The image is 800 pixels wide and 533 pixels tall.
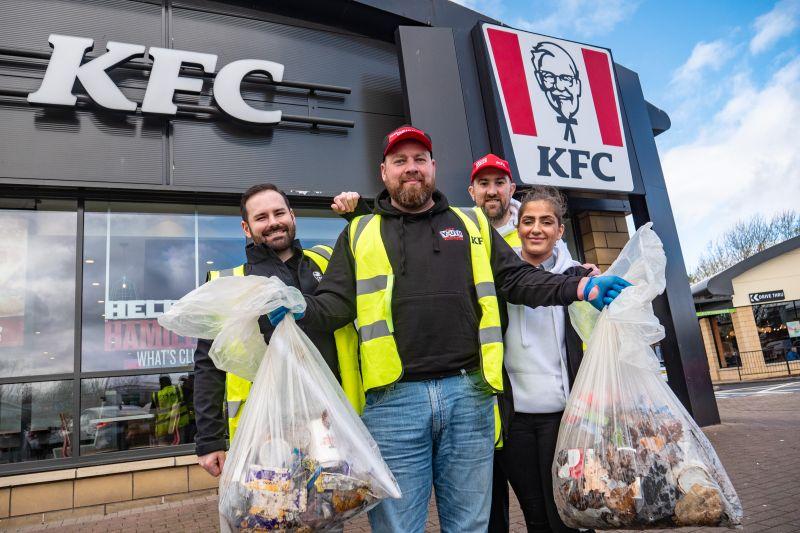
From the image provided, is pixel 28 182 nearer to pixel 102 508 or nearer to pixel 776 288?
pixel 102 508

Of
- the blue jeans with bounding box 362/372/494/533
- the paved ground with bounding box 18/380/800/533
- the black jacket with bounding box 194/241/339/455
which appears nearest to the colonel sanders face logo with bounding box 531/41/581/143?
the paved ground with bounding box 18/380/800/533

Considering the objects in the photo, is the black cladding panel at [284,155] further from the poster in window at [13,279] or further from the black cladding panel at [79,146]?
the poster in window at [13,279]

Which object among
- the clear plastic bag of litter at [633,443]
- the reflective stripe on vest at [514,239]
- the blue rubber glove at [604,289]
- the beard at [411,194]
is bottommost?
the clear plastic bag of litter at [633,443]

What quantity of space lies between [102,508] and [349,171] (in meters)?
4.22

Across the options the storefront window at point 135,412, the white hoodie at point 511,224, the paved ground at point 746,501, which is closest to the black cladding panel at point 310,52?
the storefront window at point 135,412

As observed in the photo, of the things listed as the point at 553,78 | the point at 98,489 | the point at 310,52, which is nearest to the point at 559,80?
the point at 553,78

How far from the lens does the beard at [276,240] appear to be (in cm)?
225

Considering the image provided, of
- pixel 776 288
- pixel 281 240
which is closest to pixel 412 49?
pixel 281 240

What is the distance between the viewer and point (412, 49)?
20.5 feet

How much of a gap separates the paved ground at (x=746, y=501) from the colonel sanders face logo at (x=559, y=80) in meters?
3.99

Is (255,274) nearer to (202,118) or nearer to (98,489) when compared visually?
(98,489)

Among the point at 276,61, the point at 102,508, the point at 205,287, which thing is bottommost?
the point at 102,508

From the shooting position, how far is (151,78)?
5375mm

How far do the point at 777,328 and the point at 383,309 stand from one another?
77.3ft
